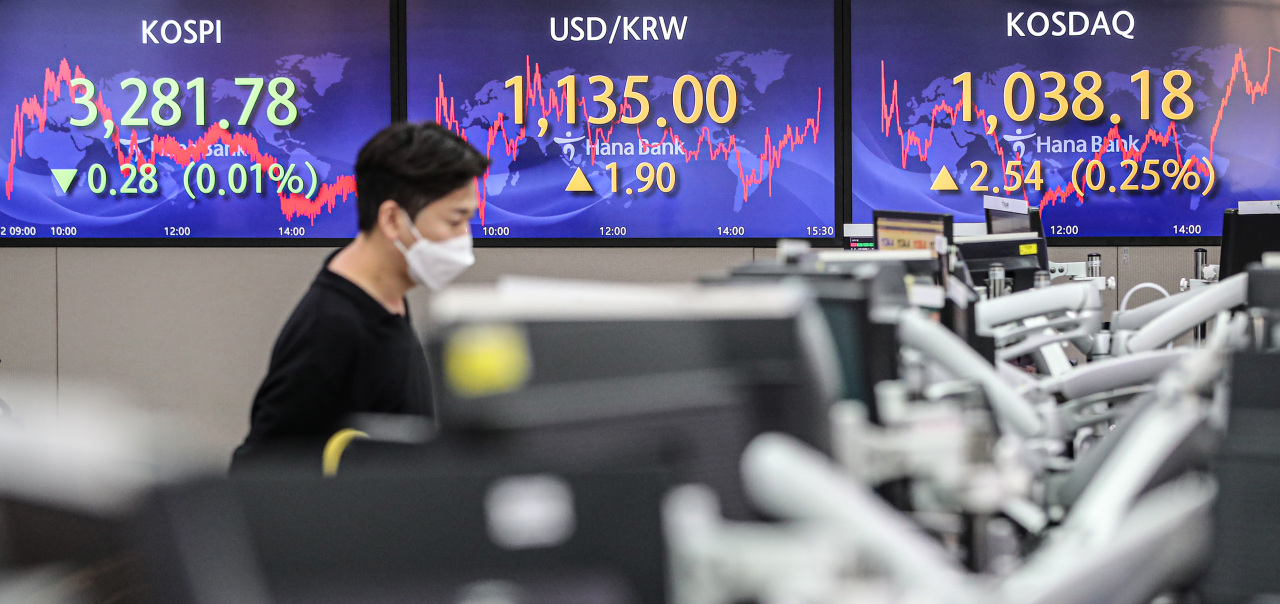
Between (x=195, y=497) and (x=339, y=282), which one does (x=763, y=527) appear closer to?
(x=195, y=497)

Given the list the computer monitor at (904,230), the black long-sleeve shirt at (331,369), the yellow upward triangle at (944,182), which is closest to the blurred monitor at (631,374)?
the black long-sleeve shirt at (331,369)

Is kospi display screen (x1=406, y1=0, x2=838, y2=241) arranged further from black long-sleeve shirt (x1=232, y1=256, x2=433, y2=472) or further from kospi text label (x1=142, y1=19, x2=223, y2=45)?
black long-sleeve shirt (x1=232, y1=256, x2=433, y2=472)

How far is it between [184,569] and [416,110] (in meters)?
3.82

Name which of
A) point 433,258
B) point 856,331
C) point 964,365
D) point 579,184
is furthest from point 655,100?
point 856,331

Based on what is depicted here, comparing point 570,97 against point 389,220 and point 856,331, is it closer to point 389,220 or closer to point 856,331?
point 389,220

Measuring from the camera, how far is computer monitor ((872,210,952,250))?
2609mm

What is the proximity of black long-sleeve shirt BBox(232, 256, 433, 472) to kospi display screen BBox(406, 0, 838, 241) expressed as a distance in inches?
102

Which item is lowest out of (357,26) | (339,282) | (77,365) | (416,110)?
(77,365)

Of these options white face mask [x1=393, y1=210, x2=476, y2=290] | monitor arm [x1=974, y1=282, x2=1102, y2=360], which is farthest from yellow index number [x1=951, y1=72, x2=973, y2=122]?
white face mask [x1=393, y1=210, x2=476, y2=290]

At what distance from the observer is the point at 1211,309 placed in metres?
2.05

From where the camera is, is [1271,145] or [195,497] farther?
[1271,145]

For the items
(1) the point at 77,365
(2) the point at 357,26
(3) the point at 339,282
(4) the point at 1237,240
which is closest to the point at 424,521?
(3) the point at 339,282

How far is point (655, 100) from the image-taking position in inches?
161

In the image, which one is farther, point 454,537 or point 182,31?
point 182,31
